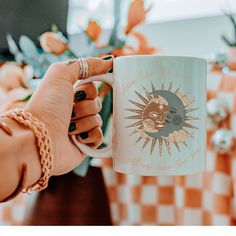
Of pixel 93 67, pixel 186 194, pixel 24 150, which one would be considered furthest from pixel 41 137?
pixel 186 194

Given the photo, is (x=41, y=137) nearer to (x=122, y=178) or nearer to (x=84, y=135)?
(x=84, y=135)

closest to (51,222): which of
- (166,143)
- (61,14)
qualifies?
(166,143)

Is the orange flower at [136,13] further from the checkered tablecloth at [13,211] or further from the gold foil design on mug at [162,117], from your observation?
the checkered tablecloth at [13,211]

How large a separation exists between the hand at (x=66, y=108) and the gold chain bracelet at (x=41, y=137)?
0.08ft

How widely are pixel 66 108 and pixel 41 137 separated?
74 millimetres

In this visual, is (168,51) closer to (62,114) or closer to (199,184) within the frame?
(199,184)

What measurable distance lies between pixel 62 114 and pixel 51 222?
1.35 ft

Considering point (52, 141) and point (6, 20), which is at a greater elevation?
point (6, 20)

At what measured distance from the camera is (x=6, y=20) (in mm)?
1527

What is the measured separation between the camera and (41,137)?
0.58 metres

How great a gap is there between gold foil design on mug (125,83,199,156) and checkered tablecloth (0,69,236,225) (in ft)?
1.59

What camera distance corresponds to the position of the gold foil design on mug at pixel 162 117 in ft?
1.83

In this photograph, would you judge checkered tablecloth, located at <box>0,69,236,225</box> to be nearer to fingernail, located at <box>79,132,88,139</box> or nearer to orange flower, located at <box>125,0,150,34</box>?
orange flower, located at <box>125,0,150,34</box>

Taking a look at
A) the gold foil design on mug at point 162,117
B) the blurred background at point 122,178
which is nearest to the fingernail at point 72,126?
the gold foil design on mug at point 162,117
